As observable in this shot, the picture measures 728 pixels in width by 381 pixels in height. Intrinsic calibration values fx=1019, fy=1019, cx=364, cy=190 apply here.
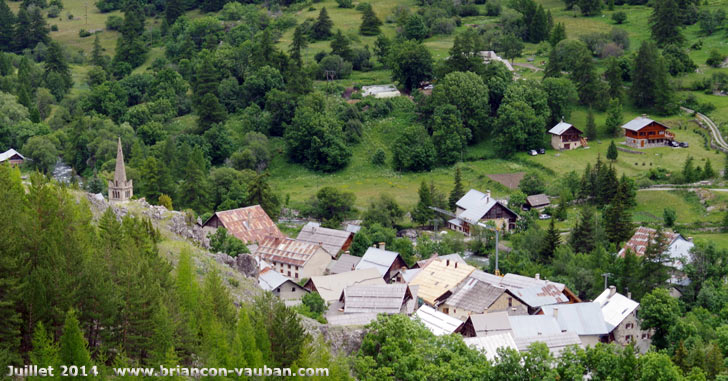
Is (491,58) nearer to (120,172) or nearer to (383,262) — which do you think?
(383,262)

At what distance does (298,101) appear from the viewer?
107312 mm

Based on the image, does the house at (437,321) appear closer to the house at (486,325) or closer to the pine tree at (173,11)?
the house at (486,325)

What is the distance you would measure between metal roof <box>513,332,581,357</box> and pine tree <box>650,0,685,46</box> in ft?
218

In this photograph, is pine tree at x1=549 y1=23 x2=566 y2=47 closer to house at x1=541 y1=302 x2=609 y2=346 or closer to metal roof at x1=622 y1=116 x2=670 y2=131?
metal roof at x1=622 y1=116 x2=670 y2=131

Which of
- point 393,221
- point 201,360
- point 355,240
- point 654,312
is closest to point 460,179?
point 393,221

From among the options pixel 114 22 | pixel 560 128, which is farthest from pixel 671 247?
pixel 114 22

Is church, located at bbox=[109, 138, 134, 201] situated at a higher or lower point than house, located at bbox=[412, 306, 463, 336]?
lower

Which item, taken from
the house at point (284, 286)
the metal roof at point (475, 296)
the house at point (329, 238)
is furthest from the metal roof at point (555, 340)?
the house at point (329, 238)

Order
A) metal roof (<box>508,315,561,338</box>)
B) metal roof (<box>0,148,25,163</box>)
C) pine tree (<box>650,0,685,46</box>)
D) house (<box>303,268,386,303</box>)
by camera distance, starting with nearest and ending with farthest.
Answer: metal roof (<box>508,315,561,338</box>) → house (<box>303,268,386,303</box>) → metal roof (<box>0,148,25,163</box>) → pine tree (<box>650,0,685,46</box>)

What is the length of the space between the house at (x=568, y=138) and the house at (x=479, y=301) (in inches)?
1444

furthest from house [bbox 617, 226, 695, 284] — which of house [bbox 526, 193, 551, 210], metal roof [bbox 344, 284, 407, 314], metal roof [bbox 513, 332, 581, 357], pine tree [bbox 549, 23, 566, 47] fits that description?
pine tree [bbox 549, 23, 566, 47]

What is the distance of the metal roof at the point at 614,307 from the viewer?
2477 inches

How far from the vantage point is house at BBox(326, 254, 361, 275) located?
248 ft

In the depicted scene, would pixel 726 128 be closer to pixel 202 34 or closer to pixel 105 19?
pixel 202 34
